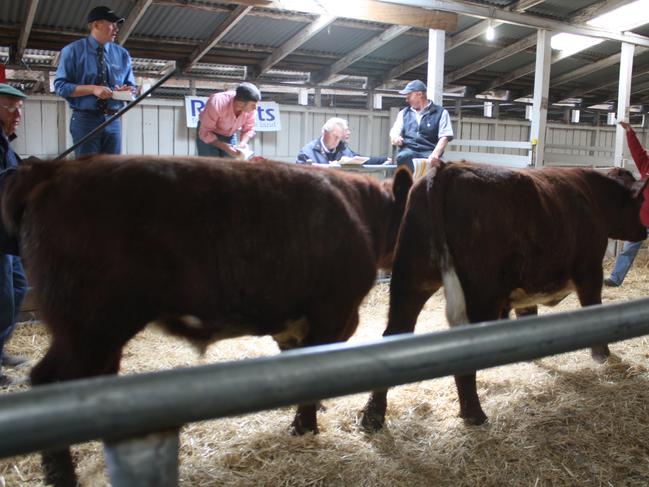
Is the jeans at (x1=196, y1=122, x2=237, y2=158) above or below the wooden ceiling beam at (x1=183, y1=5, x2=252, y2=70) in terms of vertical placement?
below

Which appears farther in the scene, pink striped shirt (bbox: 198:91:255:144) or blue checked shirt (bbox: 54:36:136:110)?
pink striped shirt (bbox: 198:91:255:144)

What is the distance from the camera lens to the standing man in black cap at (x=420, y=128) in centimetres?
672

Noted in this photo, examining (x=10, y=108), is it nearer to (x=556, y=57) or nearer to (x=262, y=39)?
(x=262, y=39)

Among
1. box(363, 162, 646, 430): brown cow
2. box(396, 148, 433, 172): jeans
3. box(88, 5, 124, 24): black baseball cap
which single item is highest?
box(88, 5, 124, 24): black baseball cap

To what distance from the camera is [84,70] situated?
4949 millimetres

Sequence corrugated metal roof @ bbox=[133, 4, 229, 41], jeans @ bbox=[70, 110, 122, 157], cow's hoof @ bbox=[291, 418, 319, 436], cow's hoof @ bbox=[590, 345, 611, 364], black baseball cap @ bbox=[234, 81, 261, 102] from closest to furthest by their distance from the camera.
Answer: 1. cow's hoof @ bbox=[291, 418, 319, 436]
2. cow's hoof @ bbox=[590, 345, 611, 364]
3. jeans @ bbox=[70, 110, 122, 157]
4. black baseball cap @ bbox=[234, 81, 261, 102]
5. corrugated metal roof @ bbox=[133, 4, 229, 41]

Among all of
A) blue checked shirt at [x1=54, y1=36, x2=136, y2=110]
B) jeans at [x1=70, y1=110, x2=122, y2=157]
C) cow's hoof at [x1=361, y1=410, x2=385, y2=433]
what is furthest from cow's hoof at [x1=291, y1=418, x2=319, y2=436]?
blue checked shirt at [x1=54, y1=36, x2=136, y2=110]

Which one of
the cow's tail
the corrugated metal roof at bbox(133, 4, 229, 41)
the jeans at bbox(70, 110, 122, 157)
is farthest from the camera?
the corrugated metal roof at bbox(133, 4, 229, 41)

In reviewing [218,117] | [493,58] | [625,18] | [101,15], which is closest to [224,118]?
[218,117]

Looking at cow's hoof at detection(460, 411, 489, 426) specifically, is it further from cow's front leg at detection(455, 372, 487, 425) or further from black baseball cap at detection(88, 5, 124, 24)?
black baseball cap at detection(88, 5, 124, 24)

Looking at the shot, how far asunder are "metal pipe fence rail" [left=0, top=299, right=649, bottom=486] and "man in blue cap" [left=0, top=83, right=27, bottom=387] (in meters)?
2.74

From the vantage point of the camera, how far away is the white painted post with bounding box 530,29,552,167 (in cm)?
741

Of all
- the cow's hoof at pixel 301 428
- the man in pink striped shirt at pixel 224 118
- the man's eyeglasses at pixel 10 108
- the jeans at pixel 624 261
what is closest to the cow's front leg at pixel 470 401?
the cow's hoof at pixel 301 428

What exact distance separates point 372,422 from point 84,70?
155 inches
